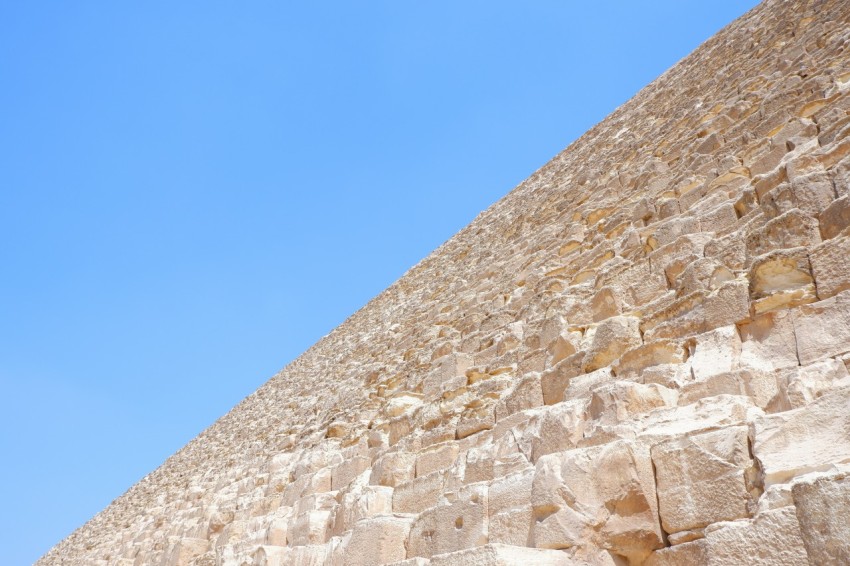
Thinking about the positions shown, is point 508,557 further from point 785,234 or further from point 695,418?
point 785,234

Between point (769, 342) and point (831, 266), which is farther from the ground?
point (831, 266)

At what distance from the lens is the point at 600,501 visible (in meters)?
2.78

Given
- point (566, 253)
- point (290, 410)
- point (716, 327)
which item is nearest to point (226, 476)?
point (290, 410)

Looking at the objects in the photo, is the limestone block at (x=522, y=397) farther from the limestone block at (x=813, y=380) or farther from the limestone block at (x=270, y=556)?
the limestone block at (x=270, y=556)

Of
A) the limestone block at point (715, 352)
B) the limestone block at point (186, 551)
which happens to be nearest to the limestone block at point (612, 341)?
the limestone block at point (715, 352)

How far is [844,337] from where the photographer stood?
2.63 meters

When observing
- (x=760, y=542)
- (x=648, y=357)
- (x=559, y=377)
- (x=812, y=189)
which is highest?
(x=812, y=189)

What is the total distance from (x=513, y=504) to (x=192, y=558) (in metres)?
5.06

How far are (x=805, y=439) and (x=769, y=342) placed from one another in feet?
2.28

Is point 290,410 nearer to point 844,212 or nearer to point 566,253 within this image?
point 566,253

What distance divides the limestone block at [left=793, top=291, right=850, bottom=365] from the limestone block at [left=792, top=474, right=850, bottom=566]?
71 cm

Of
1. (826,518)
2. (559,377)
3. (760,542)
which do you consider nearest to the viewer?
(826,518)

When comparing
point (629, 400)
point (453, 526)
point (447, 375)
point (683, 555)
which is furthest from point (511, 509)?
point (447, 375)

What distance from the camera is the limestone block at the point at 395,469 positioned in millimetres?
4641
